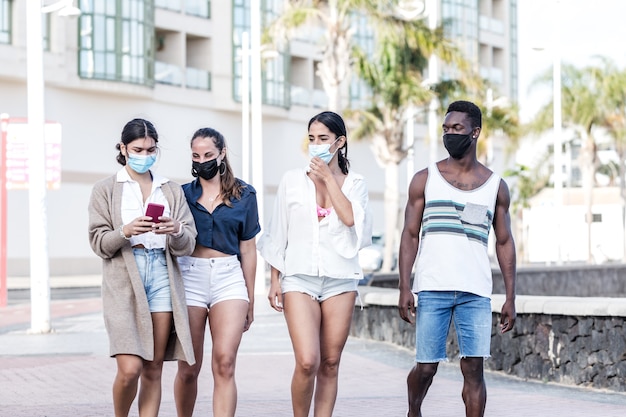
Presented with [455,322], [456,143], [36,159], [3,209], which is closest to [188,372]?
[455,322]

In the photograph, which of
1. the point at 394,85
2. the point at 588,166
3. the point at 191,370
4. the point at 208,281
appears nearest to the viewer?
the point at 208,281

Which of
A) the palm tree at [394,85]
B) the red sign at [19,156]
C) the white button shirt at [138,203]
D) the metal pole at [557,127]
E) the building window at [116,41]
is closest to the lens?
the white button shirt at [138,203]

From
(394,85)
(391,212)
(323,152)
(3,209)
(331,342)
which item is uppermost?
(394,85)

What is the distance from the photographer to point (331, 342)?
758 cm

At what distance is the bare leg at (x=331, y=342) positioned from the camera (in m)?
7.59

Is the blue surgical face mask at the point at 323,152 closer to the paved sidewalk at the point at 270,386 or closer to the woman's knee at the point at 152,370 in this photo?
the woman's knee at the point at 152,370

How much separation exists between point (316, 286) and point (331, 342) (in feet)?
1.07

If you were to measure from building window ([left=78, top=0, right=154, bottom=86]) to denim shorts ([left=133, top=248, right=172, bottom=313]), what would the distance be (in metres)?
40.6

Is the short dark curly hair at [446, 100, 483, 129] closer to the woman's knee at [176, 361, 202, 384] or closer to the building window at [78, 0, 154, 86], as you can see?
the woman's knee at [176, 361, 202, 384]

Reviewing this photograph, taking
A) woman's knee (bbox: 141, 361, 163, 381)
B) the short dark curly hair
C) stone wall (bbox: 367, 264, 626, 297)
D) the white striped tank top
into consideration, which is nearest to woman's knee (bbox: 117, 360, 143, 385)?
woman's knee (bbox: 141, 361, 163, 381)

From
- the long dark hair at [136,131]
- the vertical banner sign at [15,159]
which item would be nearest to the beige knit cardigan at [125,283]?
the long dark hair at [136,131]

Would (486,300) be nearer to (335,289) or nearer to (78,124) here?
(335,289)

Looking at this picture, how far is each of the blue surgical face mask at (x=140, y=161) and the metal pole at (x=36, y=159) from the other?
1108cm

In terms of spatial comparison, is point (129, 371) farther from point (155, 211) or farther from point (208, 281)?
point (155, 211)
